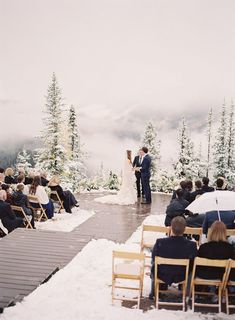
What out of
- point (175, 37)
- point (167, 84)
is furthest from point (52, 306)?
point (167, 84)

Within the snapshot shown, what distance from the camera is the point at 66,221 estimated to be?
11.6 metres

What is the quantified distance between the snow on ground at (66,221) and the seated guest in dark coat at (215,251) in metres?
5.07

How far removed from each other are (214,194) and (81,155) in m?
30.1

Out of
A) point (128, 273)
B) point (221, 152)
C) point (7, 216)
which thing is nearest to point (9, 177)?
point (7, 216)

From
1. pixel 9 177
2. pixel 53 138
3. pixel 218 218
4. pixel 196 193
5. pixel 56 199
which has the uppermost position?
pixel 53 138

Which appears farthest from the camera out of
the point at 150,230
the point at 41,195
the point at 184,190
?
the point at 41,195

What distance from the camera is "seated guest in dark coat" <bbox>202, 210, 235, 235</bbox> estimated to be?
7.83 metres

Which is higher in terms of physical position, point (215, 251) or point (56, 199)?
point (56, 199)

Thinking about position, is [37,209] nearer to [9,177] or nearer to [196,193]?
[9,177]

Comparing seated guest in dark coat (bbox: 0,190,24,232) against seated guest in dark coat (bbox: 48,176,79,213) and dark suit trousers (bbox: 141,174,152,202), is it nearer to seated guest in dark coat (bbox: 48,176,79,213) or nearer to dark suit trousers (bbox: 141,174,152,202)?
seated guest in dark coat (bbox: 48,176,79,213)

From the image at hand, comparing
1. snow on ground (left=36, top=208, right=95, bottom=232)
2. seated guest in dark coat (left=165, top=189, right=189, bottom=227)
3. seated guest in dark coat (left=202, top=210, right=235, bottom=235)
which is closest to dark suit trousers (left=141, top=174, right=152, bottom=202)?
snow on ground (left=36, top=208, right=95, bottom=232)

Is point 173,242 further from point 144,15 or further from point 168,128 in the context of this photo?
point 168,128

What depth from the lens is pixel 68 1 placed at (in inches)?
3492

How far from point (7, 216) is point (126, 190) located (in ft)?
16.8
